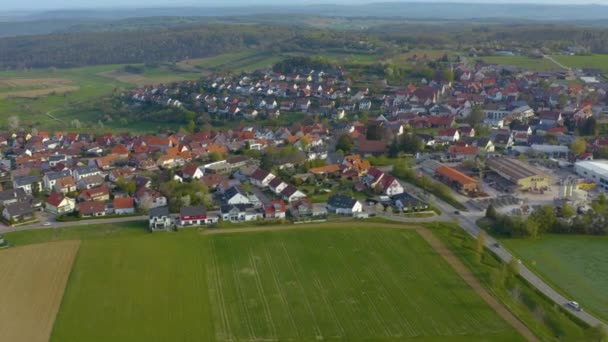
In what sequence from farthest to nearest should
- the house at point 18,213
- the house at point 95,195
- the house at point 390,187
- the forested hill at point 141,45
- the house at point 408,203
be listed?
the forested hill at point 141,45 → the house at point 390,187 → the house at point 95,195 → the house at point 408,203 → the house at point 18,213

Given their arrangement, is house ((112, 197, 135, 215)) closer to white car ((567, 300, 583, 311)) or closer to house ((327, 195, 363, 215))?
house ((327, 195, 363, 215))

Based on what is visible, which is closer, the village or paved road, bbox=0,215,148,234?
paved road, bbox=0,215,148,234

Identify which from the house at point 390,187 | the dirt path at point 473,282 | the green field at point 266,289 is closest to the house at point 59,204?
the green field at point 266,289

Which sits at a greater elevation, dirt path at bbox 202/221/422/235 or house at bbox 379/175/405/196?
house at bbox 379/175/405/196

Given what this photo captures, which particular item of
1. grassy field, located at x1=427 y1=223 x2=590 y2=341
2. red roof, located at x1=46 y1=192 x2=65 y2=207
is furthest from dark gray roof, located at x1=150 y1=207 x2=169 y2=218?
grassy field, located at x1=427 y1=223 x2=590 y2=341

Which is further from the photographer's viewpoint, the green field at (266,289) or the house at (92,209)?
the house at (92,209)

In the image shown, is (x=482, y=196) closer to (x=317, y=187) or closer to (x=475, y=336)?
(x=317, y=187)

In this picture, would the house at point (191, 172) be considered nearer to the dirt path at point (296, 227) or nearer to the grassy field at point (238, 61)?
the dirt path at point (296, 227)

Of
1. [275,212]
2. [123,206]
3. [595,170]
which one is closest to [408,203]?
[275,212]
